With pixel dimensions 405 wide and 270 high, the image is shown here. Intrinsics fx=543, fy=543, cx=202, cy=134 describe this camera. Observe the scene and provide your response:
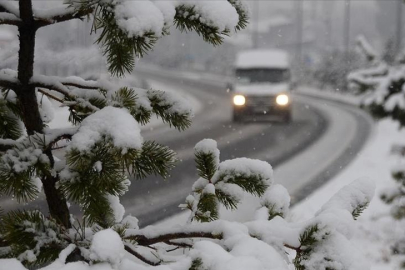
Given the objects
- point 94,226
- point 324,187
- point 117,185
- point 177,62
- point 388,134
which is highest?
point 117,185

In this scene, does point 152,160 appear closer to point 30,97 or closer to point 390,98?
point 30,97

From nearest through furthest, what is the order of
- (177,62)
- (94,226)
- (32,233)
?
(32,233) → (94,226) → (177,62)

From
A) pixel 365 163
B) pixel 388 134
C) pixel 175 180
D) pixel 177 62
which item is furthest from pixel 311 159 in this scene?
pixel 177 62

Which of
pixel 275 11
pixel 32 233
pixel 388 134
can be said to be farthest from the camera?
pixel 275 11

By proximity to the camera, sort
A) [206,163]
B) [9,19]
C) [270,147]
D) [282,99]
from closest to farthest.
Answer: [9,19] < [206,163] < [270,147] < [282,99]

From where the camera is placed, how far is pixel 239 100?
1756 cm

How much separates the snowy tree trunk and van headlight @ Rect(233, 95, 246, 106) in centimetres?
1602

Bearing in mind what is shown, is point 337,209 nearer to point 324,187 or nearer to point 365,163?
point 324,187

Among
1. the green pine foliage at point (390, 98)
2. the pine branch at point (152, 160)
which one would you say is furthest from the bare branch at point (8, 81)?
the green pine foliage at point (390, 98)

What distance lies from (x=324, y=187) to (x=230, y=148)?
4054 mm

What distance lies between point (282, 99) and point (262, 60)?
1402 millimetres

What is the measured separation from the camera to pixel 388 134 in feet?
52.7

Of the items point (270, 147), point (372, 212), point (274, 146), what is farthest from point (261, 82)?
point (372, 212)

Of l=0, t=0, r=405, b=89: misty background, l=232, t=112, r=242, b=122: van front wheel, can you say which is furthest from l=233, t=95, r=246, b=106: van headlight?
l=0, t=0, r=405, b=89: misty background
